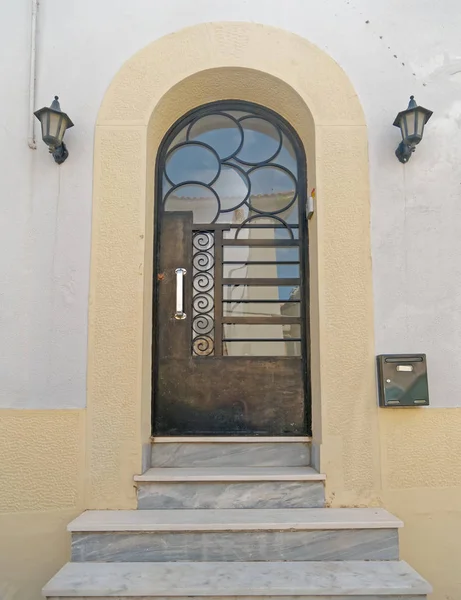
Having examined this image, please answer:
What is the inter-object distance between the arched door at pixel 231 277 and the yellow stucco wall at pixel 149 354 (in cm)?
21

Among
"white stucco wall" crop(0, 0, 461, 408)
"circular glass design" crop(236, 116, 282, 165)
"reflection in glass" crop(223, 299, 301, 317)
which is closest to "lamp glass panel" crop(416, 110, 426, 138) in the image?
"white stucco wall" crop(0, 0, 461, 408)

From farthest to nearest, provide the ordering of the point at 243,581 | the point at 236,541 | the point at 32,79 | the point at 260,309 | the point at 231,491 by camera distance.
Answer: 1. the point at 260,309
2. the point at 32,79
3. the point at 231,491
4. the point at 236,541
5. the point at 243,581

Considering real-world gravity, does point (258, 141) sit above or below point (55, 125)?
above

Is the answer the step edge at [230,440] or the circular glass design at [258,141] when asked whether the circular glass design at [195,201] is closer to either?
the circular glass design at [258,141]

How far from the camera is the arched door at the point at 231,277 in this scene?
3633mm

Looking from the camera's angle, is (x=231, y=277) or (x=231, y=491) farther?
(x=231, y=277)

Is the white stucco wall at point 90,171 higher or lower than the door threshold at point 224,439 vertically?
higher

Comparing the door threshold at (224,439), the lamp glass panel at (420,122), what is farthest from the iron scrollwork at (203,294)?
the lamp glass panel at (420,122)

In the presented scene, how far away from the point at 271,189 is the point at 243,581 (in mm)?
2678

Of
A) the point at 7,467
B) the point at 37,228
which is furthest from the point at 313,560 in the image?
the point at 37,228

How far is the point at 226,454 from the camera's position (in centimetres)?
344

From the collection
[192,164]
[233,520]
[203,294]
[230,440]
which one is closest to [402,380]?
[230,440]

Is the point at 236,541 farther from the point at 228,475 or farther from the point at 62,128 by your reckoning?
the point at 62,128

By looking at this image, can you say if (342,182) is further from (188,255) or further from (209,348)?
(209,348)
